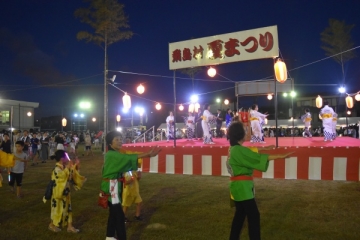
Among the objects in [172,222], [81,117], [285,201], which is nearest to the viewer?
[172,222]

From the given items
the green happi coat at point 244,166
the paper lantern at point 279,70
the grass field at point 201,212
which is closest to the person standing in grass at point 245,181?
the green happi coat at point 244,166

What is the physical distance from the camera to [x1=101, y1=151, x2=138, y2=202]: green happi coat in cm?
376

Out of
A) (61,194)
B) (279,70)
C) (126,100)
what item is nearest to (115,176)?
(61,194)

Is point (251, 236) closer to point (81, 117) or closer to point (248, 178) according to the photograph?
point (248, 178)

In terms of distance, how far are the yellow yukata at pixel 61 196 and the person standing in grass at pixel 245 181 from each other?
123 inches

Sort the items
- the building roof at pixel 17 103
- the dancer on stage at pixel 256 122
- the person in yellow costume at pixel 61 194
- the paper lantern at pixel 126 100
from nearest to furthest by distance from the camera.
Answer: the person in yellow costume at pixel 61 194, the dancer on stage at pixel 256 122, the paper lantern at pixel 126 100, the building roof at pixel 17 103

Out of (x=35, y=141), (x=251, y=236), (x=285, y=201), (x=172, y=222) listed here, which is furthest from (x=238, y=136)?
(x=35, y=141)

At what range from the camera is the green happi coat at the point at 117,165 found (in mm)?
3762

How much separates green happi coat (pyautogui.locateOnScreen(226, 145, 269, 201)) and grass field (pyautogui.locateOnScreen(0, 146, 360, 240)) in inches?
68.6

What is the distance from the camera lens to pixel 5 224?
6027 mm

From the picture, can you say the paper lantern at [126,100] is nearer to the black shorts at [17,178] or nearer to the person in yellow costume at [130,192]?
the black shorts at [17,178]

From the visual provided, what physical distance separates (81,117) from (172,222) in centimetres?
4047

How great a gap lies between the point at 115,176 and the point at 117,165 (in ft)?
0.59

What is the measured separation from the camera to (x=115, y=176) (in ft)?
12.7
